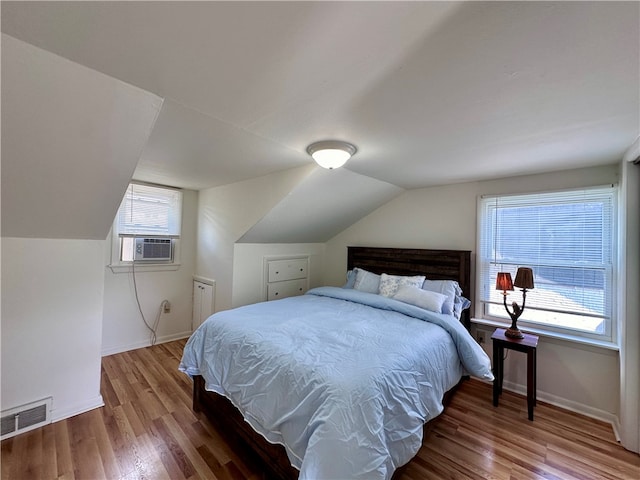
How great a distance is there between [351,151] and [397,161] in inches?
20.9

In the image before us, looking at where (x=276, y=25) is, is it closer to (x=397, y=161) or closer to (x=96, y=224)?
(x=397, y=161)

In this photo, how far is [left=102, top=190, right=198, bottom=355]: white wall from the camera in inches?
129

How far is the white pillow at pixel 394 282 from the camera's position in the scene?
301 cm

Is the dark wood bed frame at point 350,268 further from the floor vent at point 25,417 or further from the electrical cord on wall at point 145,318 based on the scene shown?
the electrical cord on wall at point 145,318

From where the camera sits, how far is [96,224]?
2.09m

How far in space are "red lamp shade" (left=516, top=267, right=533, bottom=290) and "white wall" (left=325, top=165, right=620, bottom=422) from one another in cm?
55

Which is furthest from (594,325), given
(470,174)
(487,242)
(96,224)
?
(96,224)

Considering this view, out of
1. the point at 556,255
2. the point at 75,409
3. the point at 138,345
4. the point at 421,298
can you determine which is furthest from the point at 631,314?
the point at 138,345

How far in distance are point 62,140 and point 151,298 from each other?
2.66 meters

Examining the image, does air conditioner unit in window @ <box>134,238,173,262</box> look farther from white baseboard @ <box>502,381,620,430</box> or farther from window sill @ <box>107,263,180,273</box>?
white baseboard @ <box>502,381,620,430</box>

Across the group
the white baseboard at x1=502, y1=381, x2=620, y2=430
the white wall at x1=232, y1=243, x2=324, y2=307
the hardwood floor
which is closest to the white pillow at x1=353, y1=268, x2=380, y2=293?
the white wall at x1=232, y1=243, x2=324, y2=307

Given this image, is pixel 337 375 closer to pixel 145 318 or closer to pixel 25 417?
pixel 25 417

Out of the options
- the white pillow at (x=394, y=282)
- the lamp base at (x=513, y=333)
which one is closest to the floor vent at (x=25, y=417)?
the white pillow at (x=394, y=282)

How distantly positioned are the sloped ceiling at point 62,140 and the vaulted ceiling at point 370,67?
125mm
